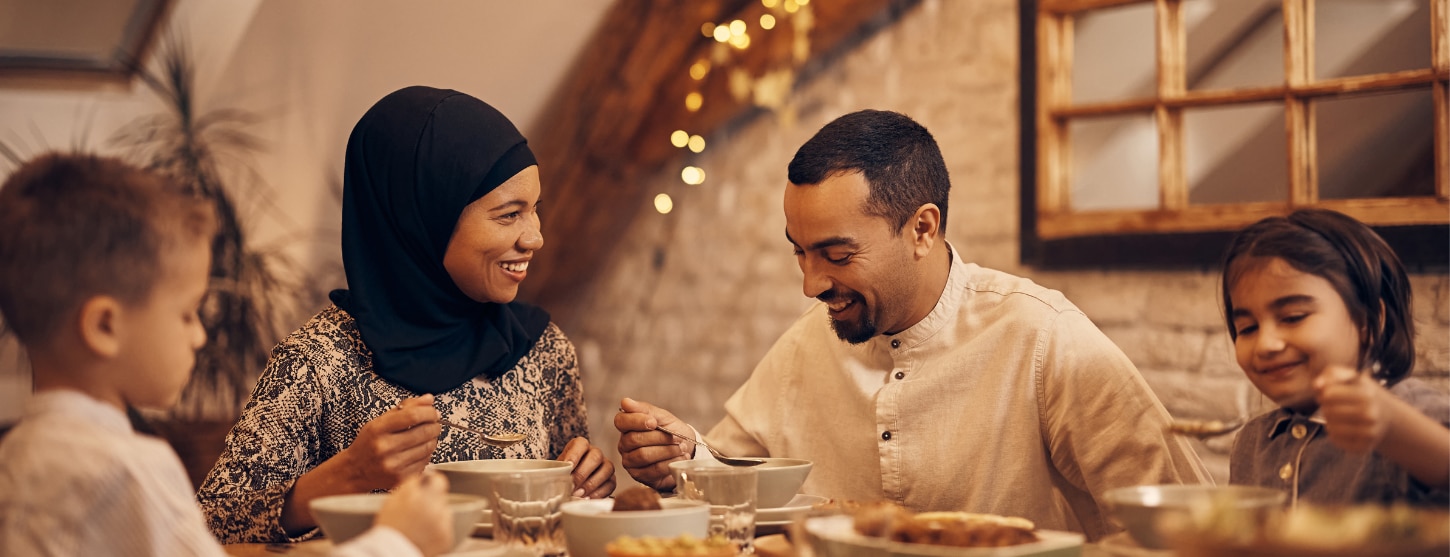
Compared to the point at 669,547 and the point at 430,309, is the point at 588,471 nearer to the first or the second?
the point at 430,309

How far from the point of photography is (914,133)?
2.20 metres

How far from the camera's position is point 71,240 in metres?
1.19

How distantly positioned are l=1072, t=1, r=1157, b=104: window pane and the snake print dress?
2.61m

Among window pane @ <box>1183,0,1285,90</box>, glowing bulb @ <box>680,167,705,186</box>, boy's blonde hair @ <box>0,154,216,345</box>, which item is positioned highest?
window pane @ <box>1183,0,1285,90</box>

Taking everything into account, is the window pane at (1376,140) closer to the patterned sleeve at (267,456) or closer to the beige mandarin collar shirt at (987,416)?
the beige mandarin collar shirt at (987,416)

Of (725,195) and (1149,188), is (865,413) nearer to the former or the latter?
(725,195)

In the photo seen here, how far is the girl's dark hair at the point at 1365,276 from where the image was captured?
144cm

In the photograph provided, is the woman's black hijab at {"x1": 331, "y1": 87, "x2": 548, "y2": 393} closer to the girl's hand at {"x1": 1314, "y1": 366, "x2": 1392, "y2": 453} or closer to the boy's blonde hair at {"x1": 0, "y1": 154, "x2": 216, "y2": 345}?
the boy's blonde hair at {"x1": 0, "y1": 154, "x2": 216, "y2": 345}

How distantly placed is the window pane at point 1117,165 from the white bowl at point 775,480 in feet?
11.2

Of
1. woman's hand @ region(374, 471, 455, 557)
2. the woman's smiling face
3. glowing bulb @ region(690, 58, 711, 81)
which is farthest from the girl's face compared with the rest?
glowing bulb @ region(690, 58, 711, 81)

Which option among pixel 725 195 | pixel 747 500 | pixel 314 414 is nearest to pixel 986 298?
pixel 747 500

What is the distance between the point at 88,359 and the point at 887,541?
32.8 inches

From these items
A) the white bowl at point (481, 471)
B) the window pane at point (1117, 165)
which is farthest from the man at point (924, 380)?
the window pane at point (1117, 165)

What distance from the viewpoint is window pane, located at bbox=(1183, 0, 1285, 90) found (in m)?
4.47
